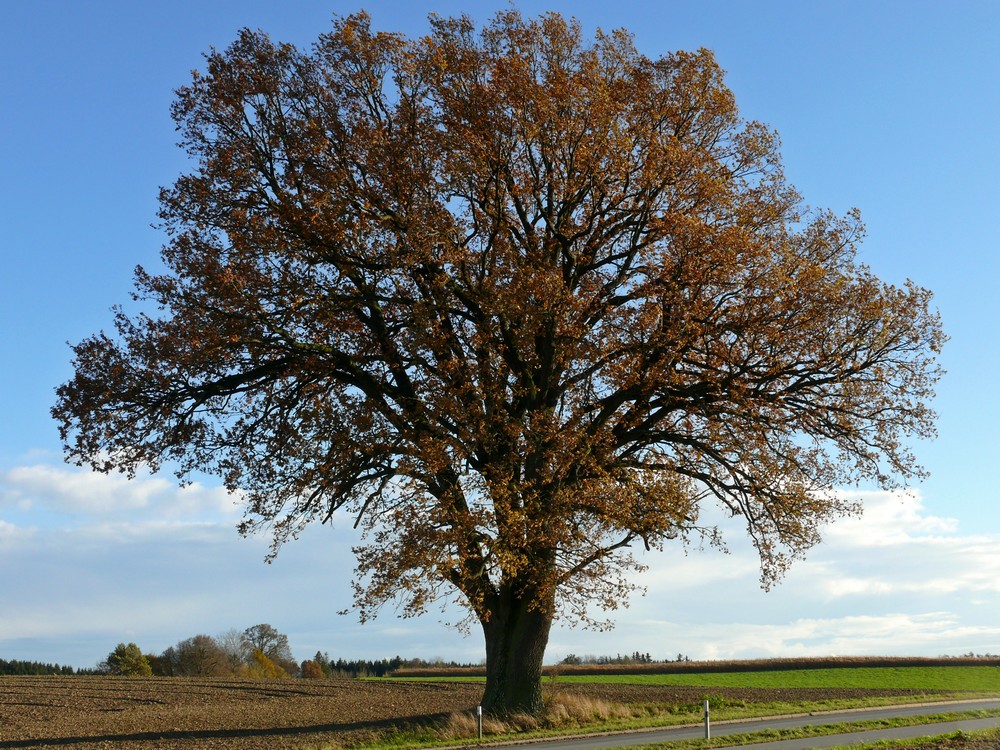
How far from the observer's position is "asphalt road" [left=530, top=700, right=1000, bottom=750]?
61.4 feet

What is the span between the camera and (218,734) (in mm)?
22641

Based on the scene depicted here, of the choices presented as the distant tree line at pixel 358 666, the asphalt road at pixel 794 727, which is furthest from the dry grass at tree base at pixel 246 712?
the distant tree line at pixel 358 666

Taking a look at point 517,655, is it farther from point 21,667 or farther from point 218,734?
point 21,667

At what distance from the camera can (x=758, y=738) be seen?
1995 centimetres

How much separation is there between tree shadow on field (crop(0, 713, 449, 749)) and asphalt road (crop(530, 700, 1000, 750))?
5294 millimetres

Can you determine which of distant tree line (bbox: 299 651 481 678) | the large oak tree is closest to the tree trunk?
the large oak tree

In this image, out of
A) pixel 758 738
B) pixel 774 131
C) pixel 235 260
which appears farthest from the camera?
pixel 774 131

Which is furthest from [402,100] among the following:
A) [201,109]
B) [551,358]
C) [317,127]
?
[551,358]

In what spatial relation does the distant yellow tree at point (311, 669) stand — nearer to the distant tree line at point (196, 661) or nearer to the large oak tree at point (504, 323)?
the distant tree line at point (196, 661)

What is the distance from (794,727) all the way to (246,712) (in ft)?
54.5

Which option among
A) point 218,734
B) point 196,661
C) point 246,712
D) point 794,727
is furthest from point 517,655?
point 196,661

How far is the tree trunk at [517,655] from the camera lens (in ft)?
75.7

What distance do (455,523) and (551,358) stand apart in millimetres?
5229

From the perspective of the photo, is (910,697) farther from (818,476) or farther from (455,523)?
(455,523)
